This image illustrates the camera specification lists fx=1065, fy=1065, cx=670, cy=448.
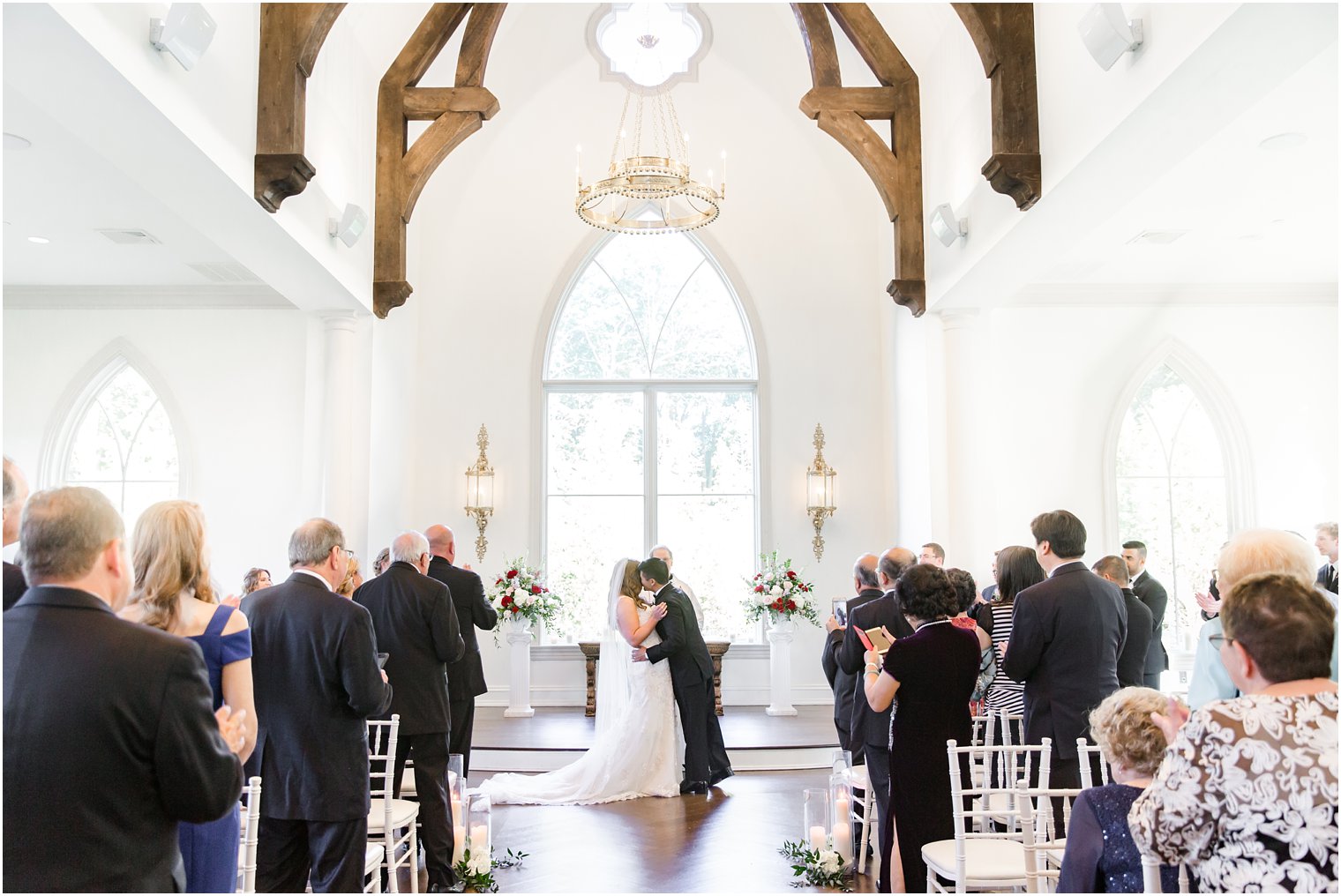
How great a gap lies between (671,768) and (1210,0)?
16.7 ft

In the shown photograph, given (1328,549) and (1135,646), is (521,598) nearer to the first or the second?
(1135,646)

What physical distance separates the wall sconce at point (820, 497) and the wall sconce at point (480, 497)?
3.10 meters

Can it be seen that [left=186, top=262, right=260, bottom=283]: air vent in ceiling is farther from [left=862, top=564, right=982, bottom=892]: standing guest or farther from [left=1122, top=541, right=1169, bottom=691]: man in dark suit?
[left=1122, top=541, right=1169, bottom=691]: man in dark suit

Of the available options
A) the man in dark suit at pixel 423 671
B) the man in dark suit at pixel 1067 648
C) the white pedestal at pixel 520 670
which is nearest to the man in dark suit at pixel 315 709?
the man in dark suit at pixel 423 671

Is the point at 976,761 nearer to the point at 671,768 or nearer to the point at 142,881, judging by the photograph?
the point at 671,768

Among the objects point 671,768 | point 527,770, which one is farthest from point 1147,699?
point 527,770

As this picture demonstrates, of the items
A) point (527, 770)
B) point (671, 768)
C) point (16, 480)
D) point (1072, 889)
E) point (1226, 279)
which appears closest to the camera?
point (1072, 889)

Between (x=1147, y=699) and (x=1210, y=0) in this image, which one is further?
(x=1210, y=0)

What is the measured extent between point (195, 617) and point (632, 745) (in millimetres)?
4557

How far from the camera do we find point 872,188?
34.5ft

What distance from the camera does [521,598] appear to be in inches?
360

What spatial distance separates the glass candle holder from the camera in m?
4.97

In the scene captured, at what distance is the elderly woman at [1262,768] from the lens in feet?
5.85

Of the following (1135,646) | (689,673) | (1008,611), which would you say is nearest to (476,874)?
(689,673)
